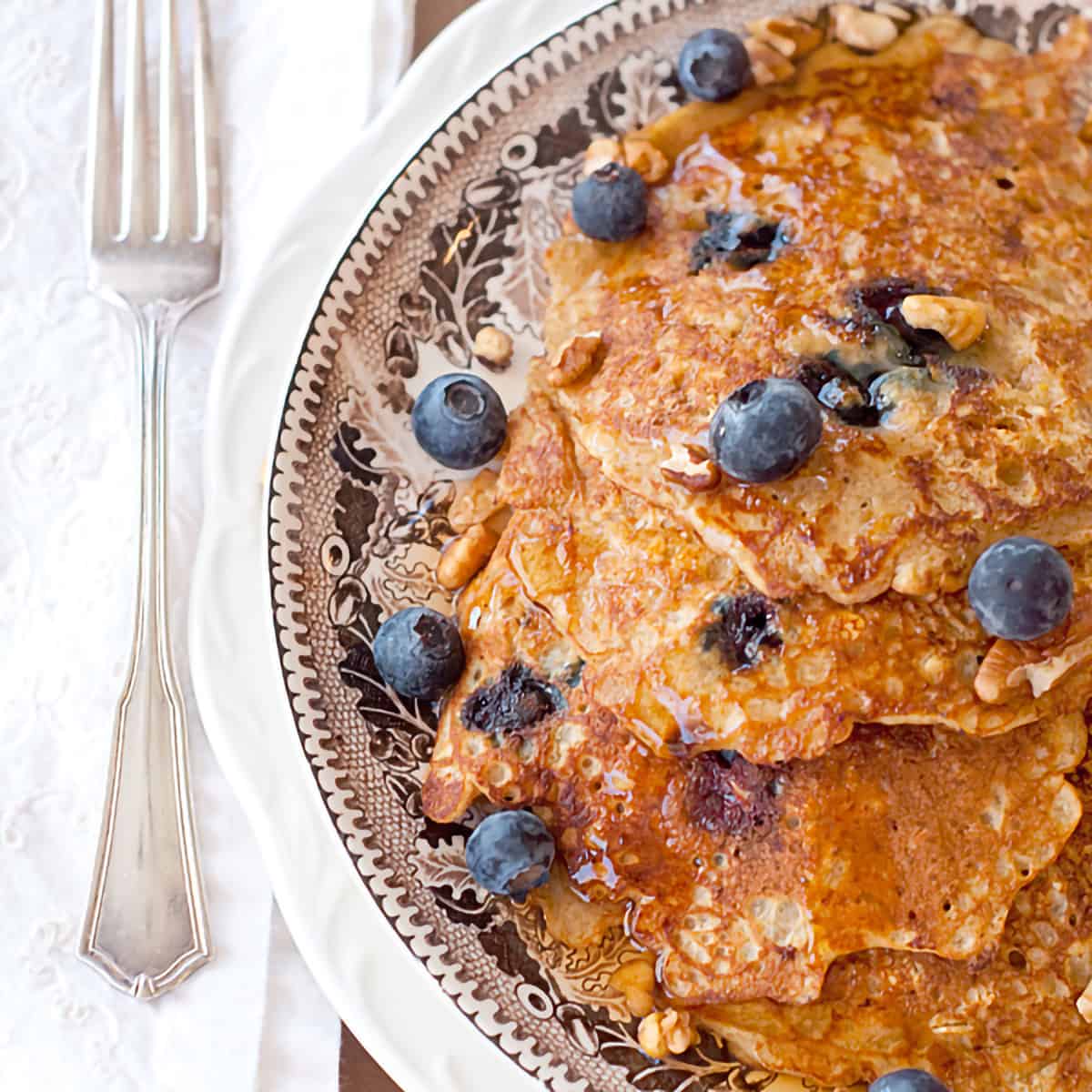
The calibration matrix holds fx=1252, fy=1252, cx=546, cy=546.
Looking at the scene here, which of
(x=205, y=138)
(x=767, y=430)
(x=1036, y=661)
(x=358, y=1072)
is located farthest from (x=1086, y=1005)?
(x=205, y=138)

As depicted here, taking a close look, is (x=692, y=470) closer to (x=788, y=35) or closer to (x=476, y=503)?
(x=476, y=503)

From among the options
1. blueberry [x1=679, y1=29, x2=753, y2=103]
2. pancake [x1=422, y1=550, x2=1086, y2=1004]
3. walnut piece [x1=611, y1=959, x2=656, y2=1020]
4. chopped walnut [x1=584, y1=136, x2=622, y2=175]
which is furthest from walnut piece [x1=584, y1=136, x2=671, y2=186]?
walnut piece [x1=611, y1=959, x2=656, y2=1020]

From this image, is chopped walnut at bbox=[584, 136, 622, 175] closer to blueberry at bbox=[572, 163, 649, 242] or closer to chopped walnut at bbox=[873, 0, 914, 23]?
blueberry at bbox=[572, 163, 649, 242]

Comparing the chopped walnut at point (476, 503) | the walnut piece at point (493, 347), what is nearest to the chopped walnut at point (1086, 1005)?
the chopped walnut at point (476, 503)

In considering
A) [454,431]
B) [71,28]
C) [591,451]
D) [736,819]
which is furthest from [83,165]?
[736,819]

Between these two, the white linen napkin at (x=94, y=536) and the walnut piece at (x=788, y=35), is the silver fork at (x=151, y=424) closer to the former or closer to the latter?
the white linen napkin at (x=94, y=536)

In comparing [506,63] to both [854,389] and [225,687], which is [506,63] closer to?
[854,389]
